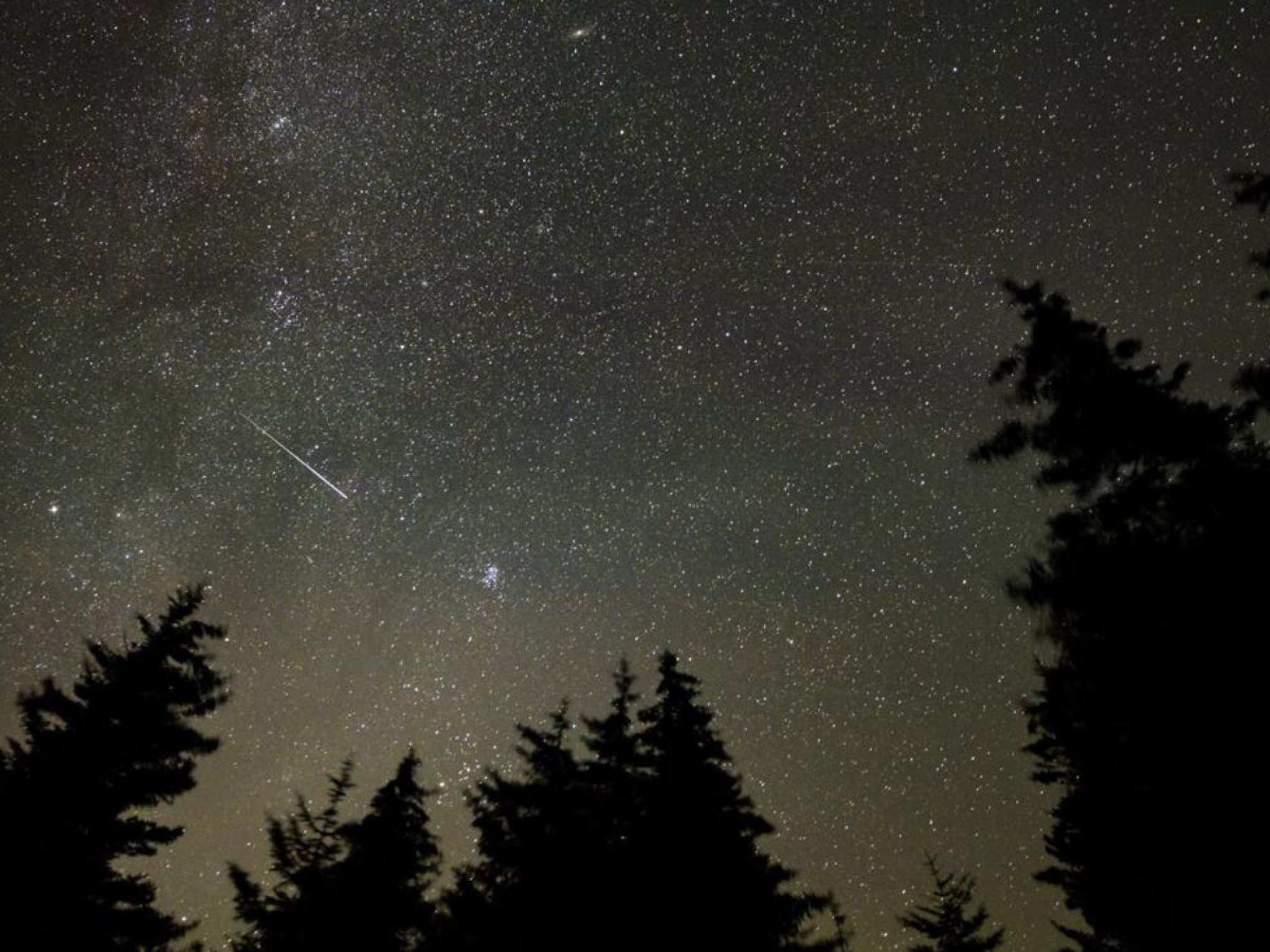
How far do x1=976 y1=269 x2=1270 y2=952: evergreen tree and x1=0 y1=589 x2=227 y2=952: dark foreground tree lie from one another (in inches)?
507

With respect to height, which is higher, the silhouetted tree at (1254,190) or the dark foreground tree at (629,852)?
the silhouetted tree at (1254,190)

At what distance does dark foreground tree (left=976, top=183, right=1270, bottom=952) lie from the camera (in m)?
7.22

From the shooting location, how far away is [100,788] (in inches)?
421

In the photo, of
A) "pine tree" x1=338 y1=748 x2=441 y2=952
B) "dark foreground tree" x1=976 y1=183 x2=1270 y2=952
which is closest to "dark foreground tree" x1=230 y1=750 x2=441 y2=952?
"pine tree" x1=338 y1=748 x2=441 y2=952

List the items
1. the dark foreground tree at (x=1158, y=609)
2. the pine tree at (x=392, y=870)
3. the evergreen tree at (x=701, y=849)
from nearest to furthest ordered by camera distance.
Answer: the dark foreground tree at (x=1158, y=609) < the evergreen tree at (x=701, y=849) < the pine tree at (x=392, y=870)

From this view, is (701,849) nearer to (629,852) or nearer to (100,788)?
(629,852)

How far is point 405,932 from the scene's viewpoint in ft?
42.7

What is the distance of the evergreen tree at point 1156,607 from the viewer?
23.8 feet

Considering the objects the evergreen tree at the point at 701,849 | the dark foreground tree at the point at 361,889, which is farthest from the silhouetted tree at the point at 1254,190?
the dark foreground tree at the point at 361,889

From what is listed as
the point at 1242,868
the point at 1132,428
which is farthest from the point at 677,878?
the point at 1132,428

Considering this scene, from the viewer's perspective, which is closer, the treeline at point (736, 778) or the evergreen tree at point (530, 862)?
the treeline at point (736, 778)

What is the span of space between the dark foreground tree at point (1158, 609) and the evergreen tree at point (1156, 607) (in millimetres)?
18

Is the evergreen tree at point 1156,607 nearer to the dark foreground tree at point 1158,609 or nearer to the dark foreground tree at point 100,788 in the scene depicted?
the dark foreground tree at point 1158,609

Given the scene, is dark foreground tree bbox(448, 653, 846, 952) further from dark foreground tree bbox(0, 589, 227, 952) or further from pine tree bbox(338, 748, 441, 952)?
dark foreground tree bbox(0, 589, 227, 952)
